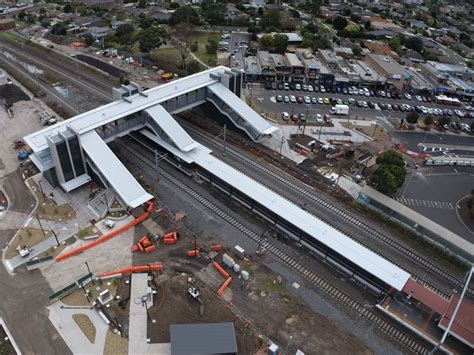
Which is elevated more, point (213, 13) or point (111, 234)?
point (213, 13)

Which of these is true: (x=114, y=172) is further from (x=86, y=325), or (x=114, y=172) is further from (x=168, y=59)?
(x=168, y=59)

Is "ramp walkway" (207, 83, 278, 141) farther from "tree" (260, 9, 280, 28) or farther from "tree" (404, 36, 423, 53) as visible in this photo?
"tree" (404, 36, 423, 53)

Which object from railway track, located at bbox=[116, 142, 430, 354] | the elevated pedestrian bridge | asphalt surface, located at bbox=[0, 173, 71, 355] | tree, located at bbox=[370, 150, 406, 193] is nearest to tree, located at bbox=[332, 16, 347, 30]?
the elevated pedestrian bridge

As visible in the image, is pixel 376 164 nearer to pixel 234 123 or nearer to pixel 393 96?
pixel 234 123

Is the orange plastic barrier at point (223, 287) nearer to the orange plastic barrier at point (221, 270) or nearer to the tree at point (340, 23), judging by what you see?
the orange plastic barrier at point (221, 270)

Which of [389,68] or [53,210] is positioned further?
[389,68]

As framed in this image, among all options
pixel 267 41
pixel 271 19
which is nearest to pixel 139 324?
pixel 267 41

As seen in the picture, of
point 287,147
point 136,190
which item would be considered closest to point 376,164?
point 287,147
